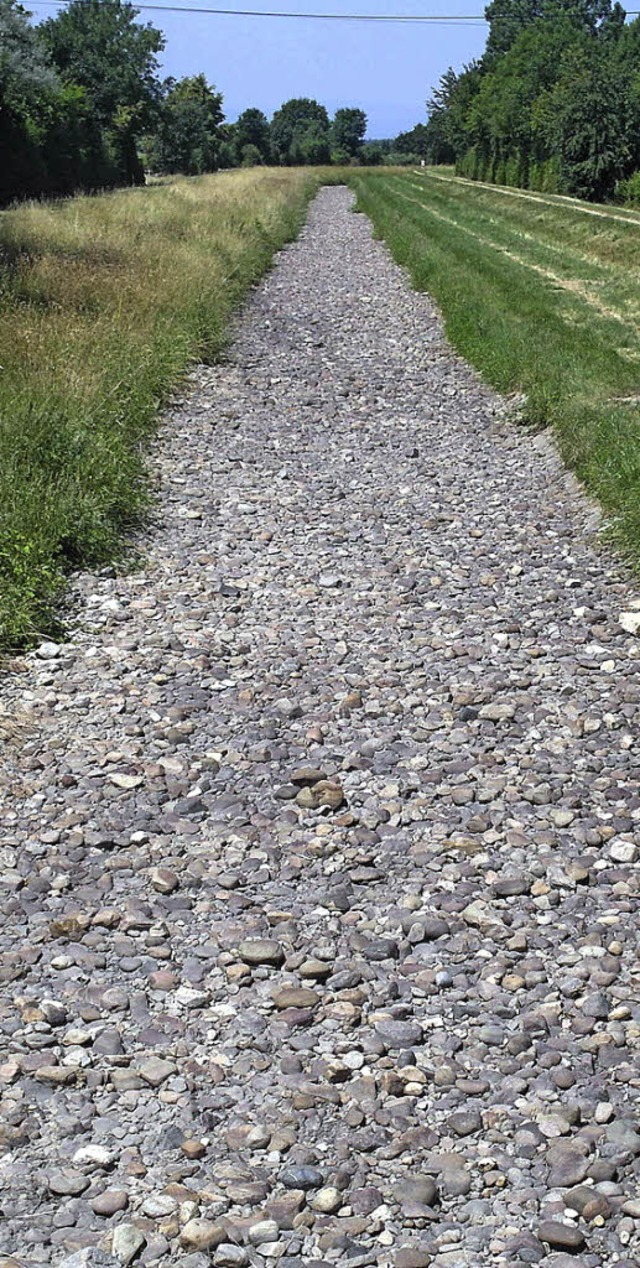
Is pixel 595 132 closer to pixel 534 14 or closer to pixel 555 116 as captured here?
pixel 555 116

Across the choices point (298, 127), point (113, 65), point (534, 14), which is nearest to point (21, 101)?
point (113, 65)

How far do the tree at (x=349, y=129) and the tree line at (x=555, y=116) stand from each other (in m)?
57.9

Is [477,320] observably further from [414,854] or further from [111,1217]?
[111,1217]

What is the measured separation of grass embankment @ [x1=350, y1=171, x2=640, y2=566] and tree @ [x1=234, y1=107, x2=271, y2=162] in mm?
113790

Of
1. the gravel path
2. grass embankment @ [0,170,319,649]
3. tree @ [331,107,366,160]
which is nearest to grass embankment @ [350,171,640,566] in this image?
the gravel path

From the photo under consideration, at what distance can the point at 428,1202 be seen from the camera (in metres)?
3.25

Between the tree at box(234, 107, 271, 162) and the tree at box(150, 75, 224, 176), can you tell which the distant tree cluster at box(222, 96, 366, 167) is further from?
the tree at box(150, 75, 224, 176)

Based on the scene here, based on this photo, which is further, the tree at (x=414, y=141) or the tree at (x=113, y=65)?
the tree at (x=414, y=141)

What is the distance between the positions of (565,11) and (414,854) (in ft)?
440

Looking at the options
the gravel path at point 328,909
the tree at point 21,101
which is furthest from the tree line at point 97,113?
the gravel path at point 328,909

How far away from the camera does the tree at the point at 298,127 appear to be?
140 meters

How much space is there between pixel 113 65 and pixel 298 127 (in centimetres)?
11192

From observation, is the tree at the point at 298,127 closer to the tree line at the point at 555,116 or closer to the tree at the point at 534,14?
the tree at the point at 534,14

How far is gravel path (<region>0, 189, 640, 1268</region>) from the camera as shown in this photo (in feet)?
10.7
